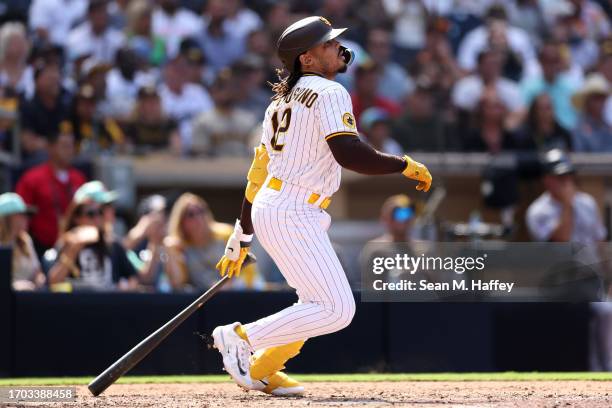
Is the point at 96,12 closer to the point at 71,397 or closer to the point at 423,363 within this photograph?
the point at 423,363

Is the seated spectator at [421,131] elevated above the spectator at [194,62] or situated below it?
below

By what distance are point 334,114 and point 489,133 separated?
20.2ft

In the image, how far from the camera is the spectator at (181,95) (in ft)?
36.9

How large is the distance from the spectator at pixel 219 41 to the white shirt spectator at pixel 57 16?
4.31 ft

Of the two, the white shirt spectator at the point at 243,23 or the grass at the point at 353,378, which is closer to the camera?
the grass at the point at 353,378

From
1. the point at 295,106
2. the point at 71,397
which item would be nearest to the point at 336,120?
the point at 295,106

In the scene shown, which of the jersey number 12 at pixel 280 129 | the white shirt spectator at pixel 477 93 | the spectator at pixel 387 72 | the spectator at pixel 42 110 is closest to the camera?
the jersey number 12 at pixel 280 129

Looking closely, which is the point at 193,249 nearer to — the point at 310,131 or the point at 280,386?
the point at 280,386

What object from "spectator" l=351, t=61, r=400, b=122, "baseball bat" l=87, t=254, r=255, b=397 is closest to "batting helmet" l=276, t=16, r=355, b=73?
"baseball bat" l=87, t=254, r=255, b=397

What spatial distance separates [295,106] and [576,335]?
3718mm

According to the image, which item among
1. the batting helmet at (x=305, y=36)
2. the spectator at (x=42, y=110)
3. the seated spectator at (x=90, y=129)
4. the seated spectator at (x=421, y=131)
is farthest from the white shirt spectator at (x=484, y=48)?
the batting helmet at (x=305, y=36)

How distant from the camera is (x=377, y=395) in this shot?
5.54 metres

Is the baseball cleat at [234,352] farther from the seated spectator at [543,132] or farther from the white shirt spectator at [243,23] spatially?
the white shirt spectator at [243,23]

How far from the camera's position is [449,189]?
10.7 m
